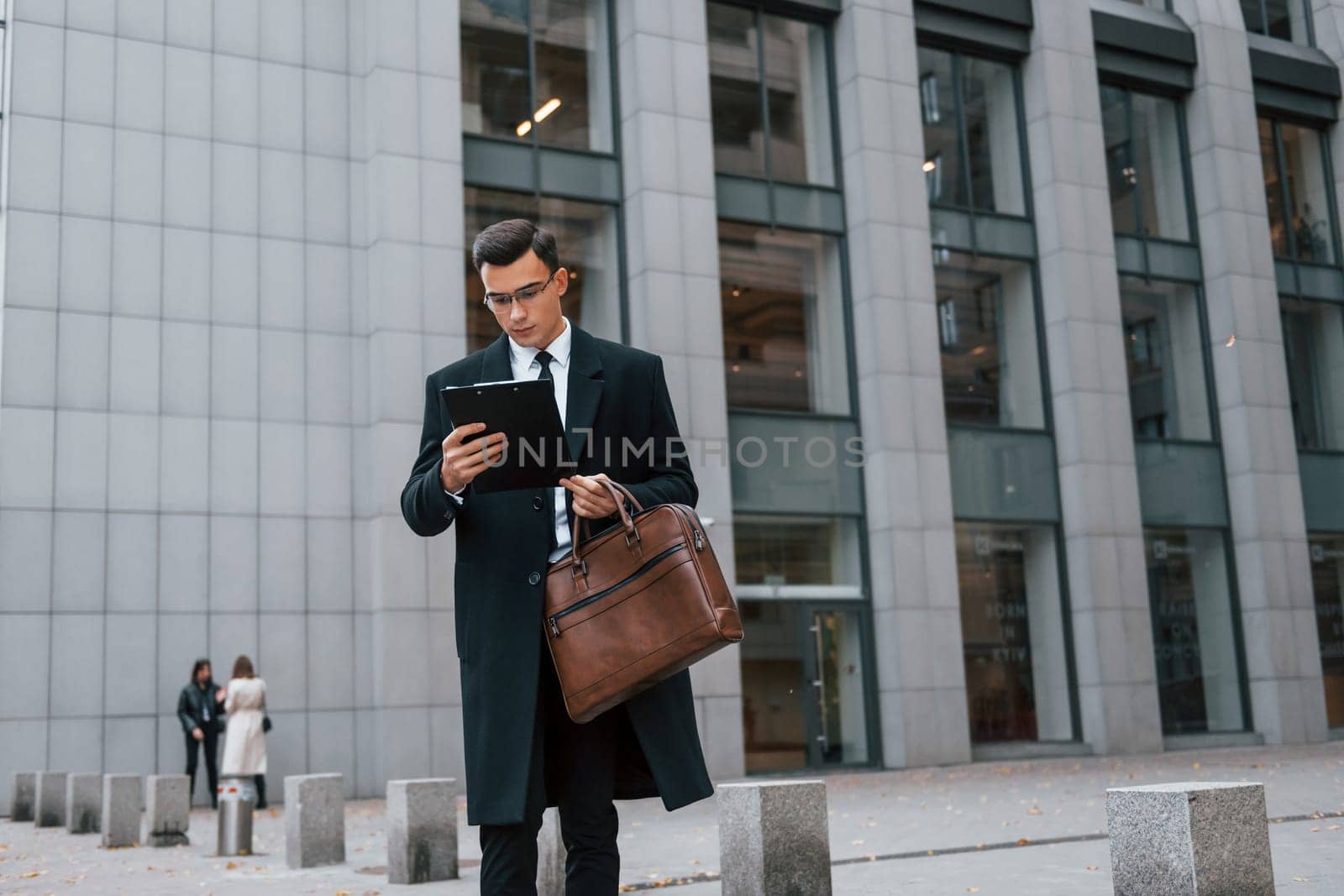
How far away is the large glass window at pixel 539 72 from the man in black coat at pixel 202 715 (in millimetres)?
8395

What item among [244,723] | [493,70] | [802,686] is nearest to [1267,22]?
[493,70]

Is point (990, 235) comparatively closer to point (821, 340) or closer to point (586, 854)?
point (821, 340)

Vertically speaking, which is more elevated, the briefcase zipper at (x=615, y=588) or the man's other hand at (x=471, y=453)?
the man's other hand at (x=471, y=453)

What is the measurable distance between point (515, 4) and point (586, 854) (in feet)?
63.8

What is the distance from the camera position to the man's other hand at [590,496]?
3619 millimetres

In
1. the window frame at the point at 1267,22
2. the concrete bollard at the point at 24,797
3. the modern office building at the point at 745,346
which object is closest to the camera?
the concrete bollard at the point at 24,797

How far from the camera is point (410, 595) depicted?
18.9m

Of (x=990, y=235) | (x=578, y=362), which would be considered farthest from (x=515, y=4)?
(x=578, y=362)

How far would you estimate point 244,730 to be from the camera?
16.6 metres

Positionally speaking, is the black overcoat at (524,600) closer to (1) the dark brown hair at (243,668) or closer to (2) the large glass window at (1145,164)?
(1) the dark brown hair at (243,668)

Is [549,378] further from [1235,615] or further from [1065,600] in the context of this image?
[1235,615]

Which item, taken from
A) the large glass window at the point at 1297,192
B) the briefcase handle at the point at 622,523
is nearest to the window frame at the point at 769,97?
the large glass window at the point at 1297,192

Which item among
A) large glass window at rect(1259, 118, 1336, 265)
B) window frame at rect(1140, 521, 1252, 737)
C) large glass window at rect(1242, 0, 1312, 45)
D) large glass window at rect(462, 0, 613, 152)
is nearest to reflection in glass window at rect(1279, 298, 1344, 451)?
large glass window at rect(1259, 118, 1336, 265)

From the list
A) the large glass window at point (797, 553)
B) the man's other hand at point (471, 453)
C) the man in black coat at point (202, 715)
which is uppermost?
the large glass window at point (797, 553)
